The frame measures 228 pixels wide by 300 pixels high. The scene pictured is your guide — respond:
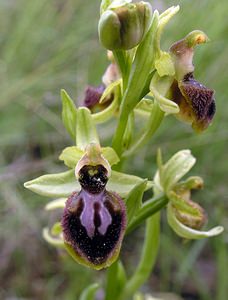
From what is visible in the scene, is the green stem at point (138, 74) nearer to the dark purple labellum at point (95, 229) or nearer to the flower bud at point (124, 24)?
the flower bud at point (124, 24)

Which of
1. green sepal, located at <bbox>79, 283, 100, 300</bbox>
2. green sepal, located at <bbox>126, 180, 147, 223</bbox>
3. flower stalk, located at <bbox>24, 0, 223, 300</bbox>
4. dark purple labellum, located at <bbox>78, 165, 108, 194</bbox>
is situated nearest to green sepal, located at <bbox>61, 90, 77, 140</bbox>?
flower stalk, located at <bbox>24, 0, 223, 300</bbox>

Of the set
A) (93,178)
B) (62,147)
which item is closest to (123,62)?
(93,178)

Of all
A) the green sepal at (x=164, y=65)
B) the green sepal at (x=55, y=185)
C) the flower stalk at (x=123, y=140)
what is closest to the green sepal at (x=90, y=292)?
the flower stalk at (x=123, y=140)

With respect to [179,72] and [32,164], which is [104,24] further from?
[32,164]

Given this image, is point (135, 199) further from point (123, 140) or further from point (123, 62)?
point (123, 62)

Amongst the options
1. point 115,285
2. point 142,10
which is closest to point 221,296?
point 115,285

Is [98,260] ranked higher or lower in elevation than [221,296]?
higher
